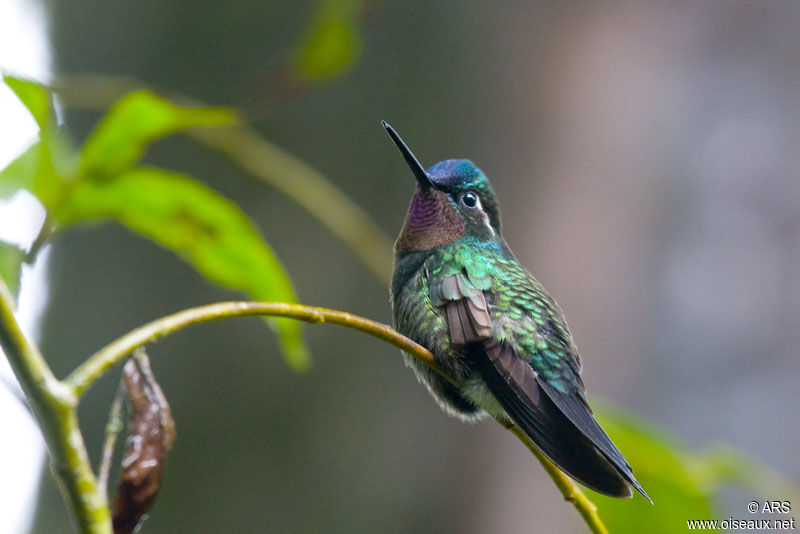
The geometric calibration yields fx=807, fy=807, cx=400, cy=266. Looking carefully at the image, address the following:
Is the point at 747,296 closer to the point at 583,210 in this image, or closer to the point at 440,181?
the point at 583,210

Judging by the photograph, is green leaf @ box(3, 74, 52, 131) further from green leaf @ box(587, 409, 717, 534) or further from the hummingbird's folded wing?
green leaf @ box(587, 409, 717, 534)

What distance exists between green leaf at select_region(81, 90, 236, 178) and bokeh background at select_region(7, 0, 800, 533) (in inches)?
102

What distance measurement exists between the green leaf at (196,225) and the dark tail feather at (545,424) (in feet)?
1.21

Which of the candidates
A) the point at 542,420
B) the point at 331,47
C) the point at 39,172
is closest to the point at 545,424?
the point at 542,420

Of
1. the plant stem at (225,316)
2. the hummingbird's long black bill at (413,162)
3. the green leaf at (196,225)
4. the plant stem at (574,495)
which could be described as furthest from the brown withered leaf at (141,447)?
the hummingbird's long black bill at (413,162)

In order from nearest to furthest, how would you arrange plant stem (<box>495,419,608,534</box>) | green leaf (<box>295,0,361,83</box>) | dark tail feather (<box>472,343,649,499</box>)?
plant stem (<box>495,419,608,534</box>) → dark tail feather (<box>472,343,649,499</box>) → green leaf (<box>295,0,361,83</box>)

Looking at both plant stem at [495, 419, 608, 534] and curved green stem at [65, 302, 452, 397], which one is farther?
plant stem at [495, 419, 608, 534]

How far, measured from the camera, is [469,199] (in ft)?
6.72

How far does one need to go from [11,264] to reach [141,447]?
15.3 inches

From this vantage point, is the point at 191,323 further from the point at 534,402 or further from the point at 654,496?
the point at 654,496

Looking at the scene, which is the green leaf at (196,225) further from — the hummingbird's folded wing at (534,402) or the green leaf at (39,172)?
the hummingbird's folded wing at (534,402)

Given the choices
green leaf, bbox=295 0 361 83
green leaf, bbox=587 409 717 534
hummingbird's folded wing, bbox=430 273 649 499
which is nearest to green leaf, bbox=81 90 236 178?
green leaf, bbox=295 0 361 83

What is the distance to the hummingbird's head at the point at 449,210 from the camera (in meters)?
1.91

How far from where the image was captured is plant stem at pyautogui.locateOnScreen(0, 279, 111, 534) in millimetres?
596
